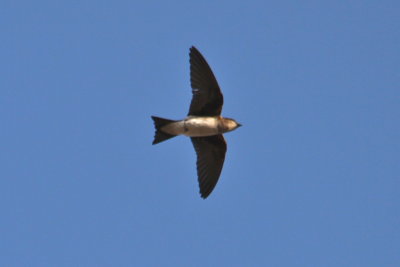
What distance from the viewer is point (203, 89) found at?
54.1 ft

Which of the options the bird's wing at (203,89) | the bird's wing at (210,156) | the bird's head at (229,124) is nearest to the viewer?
the bird's wing at (203,89)

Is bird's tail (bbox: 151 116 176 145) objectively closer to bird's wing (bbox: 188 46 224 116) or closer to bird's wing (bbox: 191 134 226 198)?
bird's wing (bbox: 188 46 224 116)

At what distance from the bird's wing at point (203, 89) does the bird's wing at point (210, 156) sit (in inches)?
29.9

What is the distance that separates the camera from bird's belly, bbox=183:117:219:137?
53.9ft

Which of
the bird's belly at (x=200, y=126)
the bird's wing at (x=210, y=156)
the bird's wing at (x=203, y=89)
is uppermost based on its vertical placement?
the bird's wing at (x=203, y=89)

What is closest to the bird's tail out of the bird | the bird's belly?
the bird

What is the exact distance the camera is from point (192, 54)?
54.0 feet

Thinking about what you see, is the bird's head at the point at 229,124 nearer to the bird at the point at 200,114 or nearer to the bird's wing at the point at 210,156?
the bird at the point at 200,114

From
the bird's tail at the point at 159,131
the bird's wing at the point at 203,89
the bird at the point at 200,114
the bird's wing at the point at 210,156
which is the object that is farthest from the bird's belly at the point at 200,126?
the bird's wing at the point at 210,156

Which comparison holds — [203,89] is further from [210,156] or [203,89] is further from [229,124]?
[210,156]

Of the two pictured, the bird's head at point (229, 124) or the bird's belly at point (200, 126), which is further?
the bird's head at point (229, 124)

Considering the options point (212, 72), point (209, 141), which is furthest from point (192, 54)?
point (209, 141)

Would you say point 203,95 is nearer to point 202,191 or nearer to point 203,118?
point 203,118

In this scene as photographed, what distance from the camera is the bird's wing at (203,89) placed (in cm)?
1641
